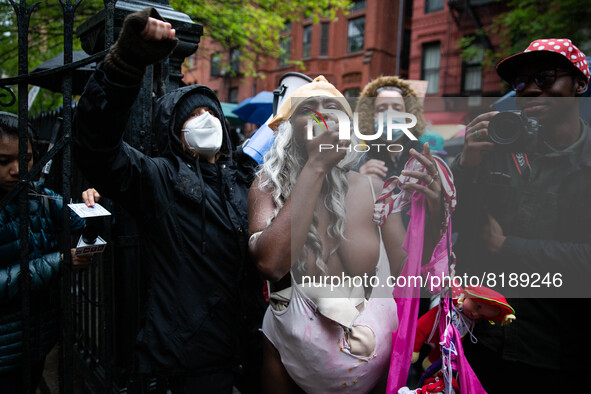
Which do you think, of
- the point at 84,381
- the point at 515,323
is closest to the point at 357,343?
the point at 515,323

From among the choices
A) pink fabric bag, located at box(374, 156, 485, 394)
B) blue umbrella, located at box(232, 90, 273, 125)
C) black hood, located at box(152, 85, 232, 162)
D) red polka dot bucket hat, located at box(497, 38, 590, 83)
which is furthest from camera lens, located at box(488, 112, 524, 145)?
blue umbrella, located at box(232, 90, 273, 125)

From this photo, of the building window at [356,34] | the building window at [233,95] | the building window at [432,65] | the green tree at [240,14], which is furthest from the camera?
the building window at [233,95]

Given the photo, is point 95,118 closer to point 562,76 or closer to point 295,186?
point 295,186

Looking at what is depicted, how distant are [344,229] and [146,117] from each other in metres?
1.38

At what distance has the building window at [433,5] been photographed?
57.7ft

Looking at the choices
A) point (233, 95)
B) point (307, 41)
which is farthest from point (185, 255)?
point (233, 95)

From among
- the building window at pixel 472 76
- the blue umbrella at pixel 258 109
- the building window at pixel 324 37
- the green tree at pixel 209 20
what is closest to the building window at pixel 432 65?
the building window at pixel 472 76

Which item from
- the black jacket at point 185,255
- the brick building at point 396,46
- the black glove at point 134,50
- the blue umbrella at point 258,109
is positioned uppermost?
the brick building at point 396,46

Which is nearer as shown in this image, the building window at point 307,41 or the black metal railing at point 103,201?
the black metal railing at point 103,201

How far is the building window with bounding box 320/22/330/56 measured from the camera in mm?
21031

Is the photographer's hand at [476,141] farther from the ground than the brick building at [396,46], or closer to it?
closer to it

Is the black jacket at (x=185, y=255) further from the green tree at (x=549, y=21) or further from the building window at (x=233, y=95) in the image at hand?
the building window at (x=233, y=95)

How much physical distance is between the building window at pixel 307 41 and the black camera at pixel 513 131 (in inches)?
833

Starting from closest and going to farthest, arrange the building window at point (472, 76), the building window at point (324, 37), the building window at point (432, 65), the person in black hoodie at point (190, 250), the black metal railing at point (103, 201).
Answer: the black metal railing at point (103, 201), the person in black hoodie at point (190, 250), the building window at point (472, 76), the building window at point (432, 65), the building window at point (324, 37)
